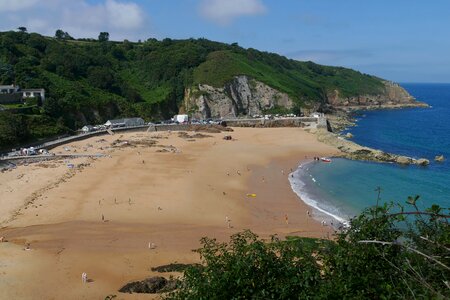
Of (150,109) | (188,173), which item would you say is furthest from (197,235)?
(150,109)

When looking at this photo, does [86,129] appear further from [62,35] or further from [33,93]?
[62,35]

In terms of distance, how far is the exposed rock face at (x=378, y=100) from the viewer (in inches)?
4742

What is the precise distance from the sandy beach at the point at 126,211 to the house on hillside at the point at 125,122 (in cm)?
1099

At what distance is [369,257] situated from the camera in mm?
7578

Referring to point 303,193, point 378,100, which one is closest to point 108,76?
point 303,193

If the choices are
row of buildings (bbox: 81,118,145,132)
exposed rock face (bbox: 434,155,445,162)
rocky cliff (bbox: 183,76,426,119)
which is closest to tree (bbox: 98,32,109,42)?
rocky cliff (bbox: 183,76,426,119)

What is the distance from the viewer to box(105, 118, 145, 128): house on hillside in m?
64.9

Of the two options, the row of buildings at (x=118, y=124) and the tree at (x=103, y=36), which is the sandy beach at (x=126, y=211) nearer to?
the row of buildings at (x=118, y=124)

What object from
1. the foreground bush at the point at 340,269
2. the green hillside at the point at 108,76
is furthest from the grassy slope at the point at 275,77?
the foreground bush at the point at 340,269

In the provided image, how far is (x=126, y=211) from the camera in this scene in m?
29.8

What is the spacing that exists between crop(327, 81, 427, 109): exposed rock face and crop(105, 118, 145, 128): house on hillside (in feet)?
214

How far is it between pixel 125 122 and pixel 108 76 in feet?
47.4

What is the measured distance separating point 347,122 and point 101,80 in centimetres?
4826

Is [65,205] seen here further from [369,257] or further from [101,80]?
[101,80]
